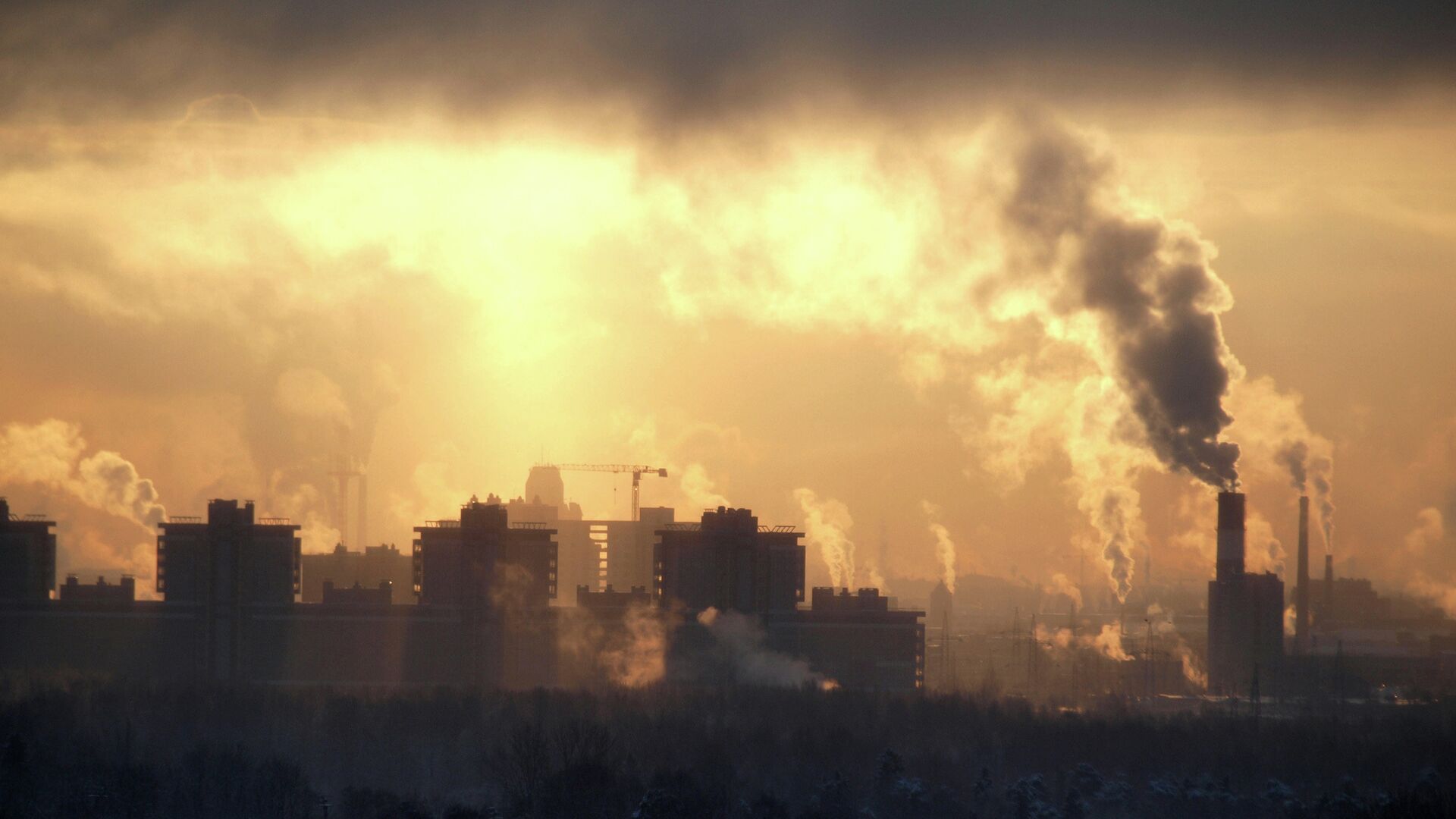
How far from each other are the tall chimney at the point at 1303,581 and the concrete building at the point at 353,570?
239ft

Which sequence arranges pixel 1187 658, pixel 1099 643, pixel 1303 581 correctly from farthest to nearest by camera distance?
pixel 1303 581, pixel 1099 643, pixel 1187 658

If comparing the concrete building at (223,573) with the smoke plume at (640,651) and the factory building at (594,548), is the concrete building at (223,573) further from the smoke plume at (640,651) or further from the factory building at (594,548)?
the factory building at (594,548)

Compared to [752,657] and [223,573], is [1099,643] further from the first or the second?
[223,573]

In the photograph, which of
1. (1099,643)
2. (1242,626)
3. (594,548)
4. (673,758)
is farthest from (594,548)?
(673,758)

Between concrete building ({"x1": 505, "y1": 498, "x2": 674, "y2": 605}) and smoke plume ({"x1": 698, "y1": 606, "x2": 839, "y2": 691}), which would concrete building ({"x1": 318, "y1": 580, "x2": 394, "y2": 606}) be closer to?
smoke plume ({"x1": 698, "y1": 606, "x2": 839, "y2": 691})

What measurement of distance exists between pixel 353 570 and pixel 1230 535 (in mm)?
73222

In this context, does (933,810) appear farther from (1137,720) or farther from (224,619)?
(224,619)

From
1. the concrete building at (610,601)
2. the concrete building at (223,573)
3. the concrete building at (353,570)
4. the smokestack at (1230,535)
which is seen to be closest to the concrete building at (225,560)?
the concrete building at (223,573)

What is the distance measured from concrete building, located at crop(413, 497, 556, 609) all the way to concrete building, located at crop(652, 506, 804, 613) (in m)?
8.42

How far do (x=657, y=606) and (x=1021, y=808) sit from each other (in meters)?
51.7

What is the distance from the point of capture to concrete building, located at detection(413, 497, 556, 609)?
5089 inches

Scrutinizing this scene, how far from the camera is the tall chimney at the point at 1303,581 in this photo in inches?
6811

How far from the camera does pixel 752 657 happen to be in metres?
129

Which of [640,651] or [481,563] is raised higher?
[481,563]
